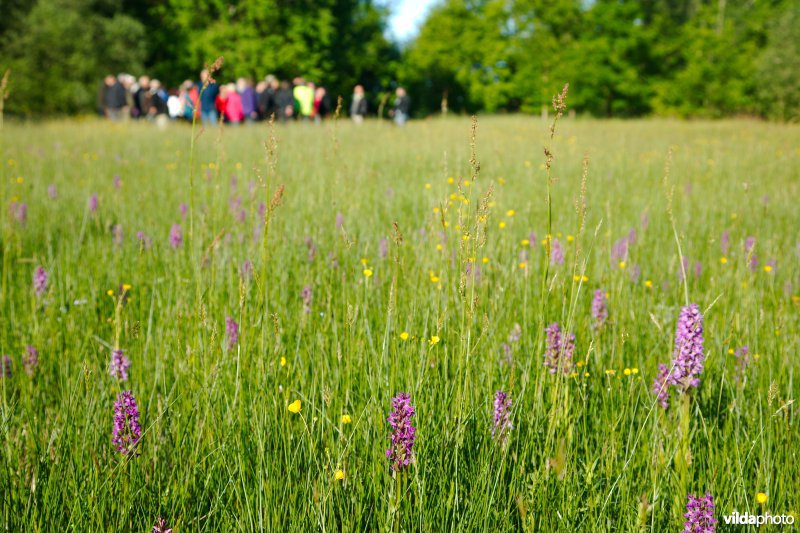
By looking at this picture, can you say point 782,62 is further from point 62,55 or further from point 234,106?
point 62,55

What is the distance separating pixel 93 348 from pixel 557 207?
164 inches

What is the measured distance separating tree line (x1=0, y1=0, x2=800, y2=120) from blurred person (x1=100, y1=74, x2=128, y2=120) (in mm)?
6273

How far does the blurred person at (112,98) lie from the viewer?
20.2 metres

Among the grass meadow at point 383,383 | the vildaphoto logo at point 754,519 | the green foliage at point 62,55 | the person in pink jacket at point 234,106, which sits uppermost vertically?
the green foliage at point 62,55

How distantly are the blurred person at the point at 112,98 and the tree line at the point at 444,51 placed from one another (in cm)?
627

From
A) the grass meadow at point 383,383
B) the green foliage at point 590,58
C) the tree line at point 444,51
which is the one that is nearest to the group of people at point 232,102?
the tree line at point 444,51

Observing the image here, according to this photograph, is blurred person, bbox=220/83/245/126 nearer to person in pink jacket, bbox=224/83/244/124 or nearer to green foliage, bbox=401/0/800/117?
person in pink jacket, bbox=224/83/244/124

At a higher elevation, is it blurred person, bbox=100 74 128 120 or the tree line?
the tree line

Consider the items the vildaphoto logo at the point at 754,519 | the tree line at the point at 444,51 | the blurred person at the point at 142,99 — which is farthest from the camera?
the tree line at the point at 444,51

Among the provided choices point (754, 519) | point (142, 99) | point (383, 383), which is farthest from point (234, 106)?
point (754, 519)

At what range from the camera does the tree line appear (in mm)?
26672

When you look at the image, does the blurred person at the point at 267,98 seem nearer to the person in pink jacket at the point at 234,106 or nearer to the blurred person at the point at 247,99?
the blurred person at the point at 247,99

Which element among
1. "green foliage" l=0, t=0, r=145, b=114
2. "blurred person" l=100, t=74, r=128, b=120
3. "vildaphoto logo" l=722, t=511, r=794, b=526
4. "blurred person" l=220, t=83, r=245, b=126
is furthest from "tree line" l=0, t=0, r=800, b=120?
"vildaphoto logo" l=722, t=511, r=794, b=526

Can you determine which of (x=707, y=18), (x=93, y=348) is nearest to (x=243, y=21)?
(x=707, y=18)
